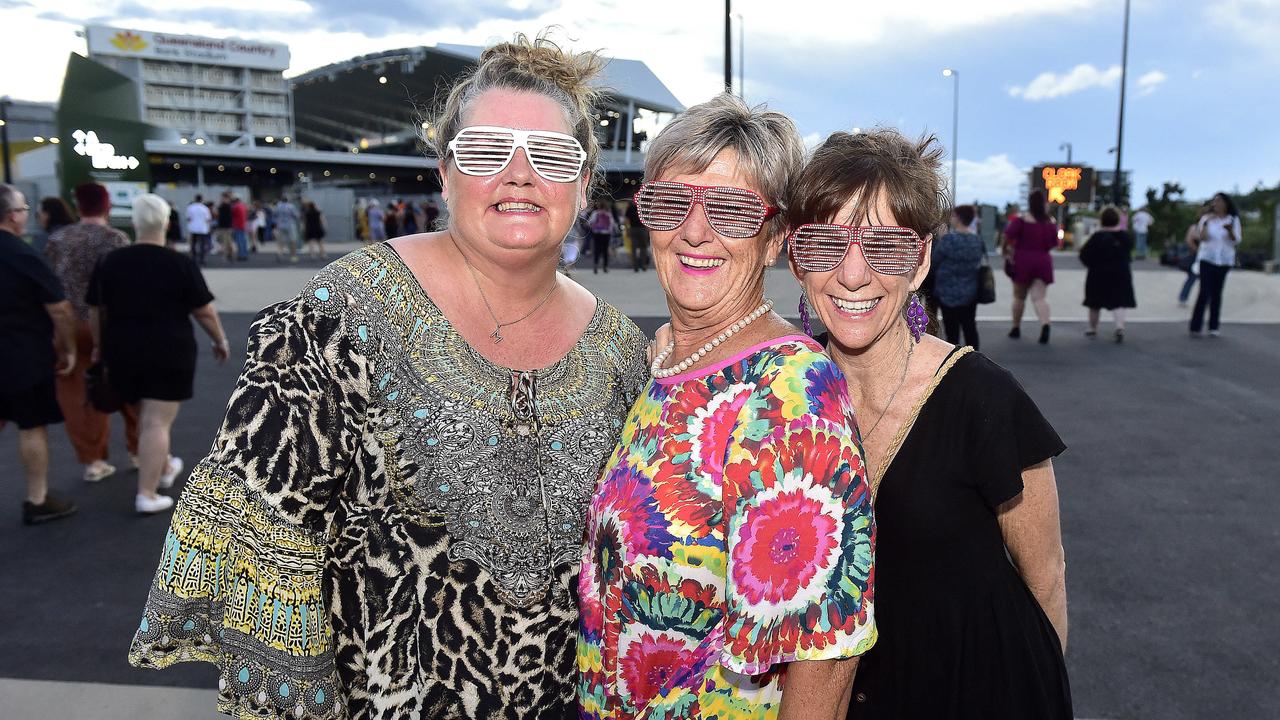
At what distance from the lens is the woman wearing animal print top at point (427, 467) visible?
163 centimetres

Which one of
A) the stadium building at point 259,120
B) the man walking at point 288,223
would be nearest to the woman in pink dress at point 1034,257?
the stadium building at point 259,120

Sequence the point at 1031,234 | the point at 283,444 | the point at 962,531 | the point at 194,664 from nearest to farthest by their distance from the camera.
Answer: the point at 283,444 → the point at 962,531 → the point at 194,664 → the point at 1031,234

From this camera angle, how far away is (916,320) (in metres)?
1.99

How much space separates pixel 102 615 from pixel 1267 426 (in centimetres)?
884

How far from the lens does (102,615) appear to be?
4.16m

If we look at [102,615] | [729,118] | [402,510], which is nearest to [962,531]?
[729,118]

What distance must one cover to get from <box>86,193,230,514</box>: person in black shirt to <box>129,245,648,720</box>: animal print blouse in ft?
14.8

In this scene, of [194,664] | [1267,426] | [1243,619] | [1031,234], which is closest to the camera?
[194,664]

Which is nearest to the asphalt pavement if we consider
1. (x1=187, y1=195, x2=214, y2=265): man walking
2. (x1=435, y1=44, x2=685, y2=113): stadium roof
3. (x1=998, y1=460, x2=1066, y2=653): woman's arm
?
(x1=998, y1=460, x2=1066, y2=653): woman's arm

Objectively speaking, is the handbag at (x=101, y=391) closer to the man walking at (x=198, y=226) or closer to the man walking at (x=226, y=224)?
the man walking at (x=198, y=226)

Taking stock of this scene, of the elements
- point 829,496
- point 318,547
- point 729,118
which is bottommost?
point 318,547

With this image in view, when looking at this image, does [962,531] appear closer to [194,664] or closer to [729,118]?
[729,118]

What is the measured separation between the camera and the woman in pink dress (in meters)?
11.9

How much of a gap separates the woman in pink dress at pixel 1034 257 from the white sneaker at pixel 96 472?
11.0m
